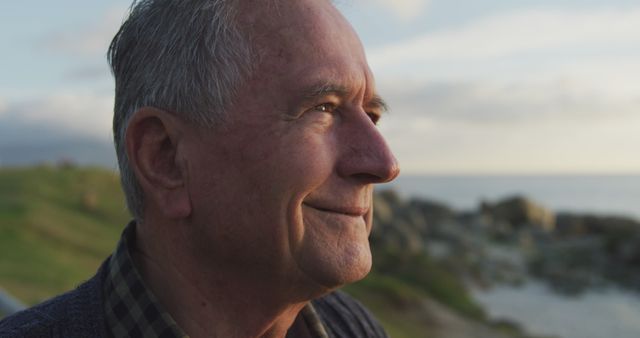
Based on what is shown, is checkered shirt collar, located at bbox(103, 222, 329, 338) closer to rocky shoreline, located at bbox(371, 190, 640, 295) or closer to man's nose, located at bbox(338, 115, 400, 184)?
man's nose, located at bbox(338, 115, 400, 184)

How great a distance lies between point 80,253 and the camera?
1333cm

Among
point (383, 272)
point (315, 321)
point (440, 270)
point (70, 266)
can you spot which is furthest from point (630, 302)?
point (315, 321)

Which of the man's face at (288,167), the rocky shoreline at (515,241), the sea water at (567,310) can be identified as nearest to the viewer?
the man's face at (288,167)

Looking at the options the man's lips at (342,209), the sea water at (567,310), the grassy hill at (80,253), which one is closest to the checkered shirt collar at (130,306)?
the man's lips at (342,209)

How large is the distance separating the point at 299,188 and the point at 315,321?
62 cm

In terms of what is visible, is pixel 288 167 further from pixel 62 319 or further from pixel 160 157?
pixel 62 319

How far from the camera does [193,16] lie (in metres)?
1.89

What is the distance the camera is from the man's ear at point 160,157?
6.17ft

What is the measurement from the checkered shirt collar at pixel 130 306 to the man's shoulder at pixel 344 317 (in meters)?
0.62

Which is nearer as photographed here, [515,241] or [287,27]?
[287,27]

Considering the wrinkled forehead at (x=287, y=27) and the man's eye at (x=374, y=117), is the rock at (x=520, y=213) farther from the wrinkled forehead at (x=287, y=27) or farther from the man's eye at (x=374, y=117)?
the wrinkled forehead at (x=287, y=27)

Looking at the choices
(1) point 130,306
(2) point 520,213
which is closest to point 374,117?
(1) point 130,306

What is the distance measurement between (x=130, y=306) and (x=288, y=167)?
2.00 feet

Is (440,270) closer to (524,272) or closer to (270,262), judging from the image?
(524,272)
